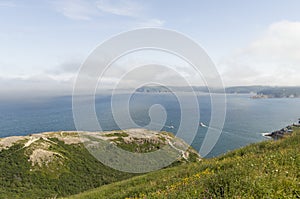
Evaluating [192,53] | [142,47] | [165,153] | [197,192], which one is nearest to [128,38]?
[142,47]

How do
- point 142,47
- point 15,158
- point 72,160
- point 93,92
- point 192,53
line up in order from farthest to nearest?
1. point 72,160
2. point 15,158
3. point 93,92
4. point 142,47
5. point 192,53

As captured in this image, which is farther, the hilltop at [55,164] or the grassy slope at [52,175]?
the hilltop at [55,164]

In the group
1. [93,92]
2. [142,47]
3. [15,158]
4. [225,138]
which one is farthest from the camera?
[225,138]

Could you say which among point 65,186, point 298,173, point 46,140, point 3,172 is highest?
point 298,173

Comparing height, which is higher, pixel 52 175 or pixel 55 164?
pixel 55 164

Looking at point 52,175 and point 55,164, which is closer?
point 52,175

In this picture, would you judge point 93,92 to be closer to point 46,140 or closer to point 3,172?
point 3,172

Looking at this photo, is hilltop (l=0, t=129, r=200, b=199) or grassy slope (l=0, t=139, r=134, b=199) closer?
grassy slope (l=0, t=139, r=134, b=199)

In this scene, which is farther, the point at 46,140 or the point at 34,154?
the point at 46,140
